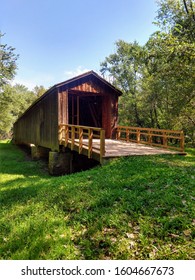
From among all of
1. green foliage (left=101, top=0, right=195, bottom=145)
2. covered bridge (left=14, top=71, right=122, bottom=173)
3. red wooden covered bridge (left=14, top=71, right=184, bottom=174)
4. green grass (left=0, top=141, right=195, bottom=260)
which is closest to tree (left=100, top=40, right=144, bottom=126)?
green foliage (left=101, top=0, right=195, bottom=145)

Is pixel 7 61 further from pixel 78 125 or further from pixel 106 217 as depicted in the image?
pixel 106 217

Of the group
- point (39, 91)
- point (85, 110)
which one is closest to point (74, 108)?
point (85, 110)

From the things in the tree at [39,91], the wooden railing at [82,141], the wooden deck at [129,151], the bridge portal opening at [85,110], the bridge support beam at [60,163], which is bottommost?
the bridge support beam at [60,163]

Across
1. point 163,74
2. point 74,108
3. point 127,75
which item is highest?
point 127,75

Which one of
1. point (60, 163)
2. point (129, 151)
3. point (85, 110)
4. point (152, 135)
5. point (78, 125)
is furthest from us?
point (85, 110)

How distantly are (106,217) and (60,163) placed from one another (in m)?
7.55

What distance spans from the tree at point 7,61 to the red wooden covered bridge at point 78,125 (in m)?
10.1

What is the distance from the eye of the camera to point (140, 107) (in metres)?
21.6

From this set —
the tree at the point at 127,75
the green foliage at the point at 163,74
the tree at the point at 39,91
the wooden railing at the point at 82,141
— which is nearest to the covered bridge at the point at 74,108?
the wooden railing at the point at 82,141

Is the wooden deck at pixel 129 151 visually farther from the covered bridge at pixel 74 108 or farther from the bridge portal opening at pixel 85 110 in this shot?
the bridge portal opening at pixel 85 110

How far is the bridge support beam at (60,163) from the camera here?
1106cm

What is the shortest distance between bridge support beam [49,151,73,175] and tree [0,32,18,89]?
1746cm

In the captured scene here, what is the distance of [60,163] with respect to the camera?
1125cm
